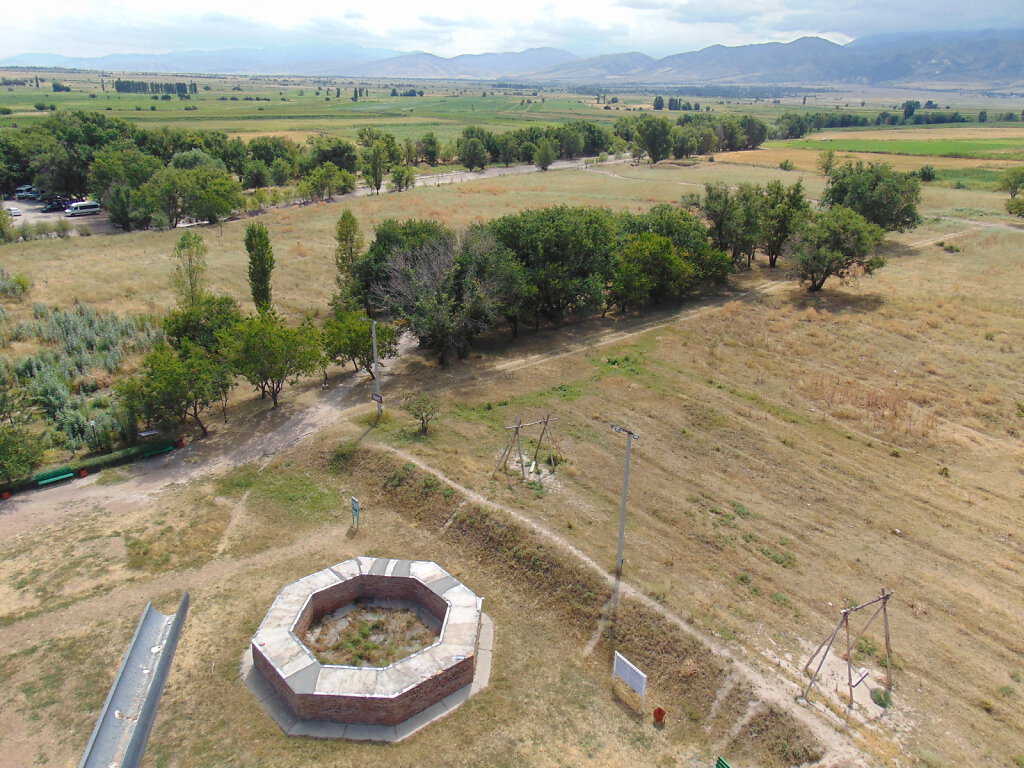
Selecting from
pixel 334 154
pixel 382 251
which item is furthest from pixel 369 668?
pixel 334 154

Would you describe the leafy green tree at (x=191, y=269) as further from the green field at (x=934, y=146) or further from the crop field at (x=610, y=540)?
the green field at (x=934, y=146)

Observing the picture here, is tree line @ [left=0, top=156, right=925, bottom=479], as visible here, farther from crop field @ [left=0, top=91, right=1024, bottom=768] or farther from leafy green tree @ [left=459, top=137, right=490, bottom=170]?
leafy green tree @ [left=459, top=137, right=490, bottom=170]

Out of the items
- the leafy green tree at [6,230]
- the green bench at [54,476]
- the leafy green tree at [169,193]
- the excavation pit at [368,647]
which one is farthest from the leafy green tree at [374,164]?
the excavation pit at [368,647]

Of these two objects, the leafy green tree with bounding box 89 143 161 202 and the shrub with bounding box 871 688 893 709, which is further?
the leafy green tree with bounding box 89 143 161 202

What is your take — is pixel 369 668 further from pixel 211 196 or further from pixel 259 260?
pixel 211 196

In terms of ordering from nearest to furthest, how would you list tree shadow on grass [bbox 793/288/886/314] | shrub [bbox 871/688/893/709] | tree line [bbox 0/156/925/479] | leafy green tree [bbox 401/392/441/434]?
shrub [bbox 871/688/893/709], leafy green tree [bbox 401/392/441/434], tree line [bbox 0/156/925/479], tree shadow on grass [bbox 793/288/886/314]

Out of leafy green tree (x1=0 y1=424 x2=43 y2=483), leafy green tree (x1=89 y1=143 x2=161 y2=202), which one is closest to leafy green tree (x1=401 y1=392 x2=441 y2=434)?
leafy green tree (x1=0 y1=424 x2=43 y2=483)
